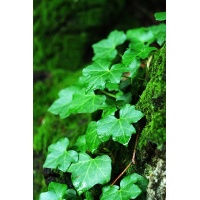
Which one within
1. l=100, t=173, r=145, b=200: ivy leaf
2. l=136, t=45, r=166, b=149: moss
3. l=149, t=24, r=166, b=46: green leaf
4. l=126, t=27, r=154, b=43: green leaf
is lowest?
l=100, t=173, r=145, b=200: ivy leaf

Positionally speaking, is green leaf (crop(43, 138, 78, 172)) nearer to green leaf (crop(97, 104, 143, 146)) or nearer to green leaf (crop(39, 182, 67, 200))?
green leaf (crop(39, 182, 67, 200))

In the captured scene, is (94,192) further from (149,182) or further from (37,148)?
(37,148)

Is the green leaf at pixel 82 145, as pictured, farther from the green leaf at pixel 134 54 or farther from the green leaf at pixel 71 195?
the green leaf at pixel 134 54

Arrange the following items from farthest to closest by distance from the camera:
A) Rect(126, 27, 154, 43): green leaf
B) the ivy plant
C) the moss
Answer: Rect(126, 27, 154, 43): green leaf
the ivy plant
the moss

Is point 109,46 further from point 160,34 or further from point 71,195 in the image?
point 71,195

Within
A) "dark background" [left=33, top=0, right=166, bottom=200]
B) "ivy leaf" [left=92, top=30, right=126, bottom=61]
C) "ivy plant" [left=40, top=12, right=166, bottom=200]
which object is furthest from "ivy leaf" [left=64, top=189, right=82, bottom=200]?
"dark background" [left=33, top=0, right=166, bottom=200]

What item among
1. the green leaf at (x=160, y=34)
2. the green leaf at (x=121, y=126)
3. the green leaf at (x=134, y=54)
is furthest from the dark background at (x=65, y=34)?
the green leaf at (x=121, y=126)
